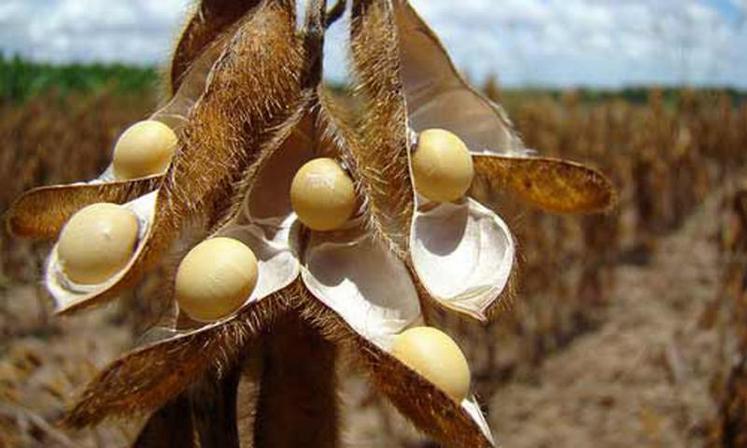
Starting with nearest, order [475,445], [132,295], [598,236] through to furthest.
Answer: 1. [475,445]
2. [132,295]
3. [598,236]

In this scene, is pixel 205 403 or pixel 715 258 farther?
pixel 715 258

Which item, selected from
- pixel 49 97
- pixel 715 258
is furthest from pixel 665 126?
pixel 49 97

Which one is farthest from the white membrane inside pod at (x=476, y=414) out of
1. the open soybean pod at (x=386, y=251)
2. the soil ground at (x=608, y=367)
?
the soil ground at (x=608, y=367)

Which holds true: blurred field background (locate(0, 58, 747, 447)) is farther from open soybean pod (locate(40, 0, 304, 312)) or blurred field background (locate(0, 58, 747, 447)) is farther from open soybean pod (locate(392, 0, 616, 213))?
open soybean pod (locate(40, 0, 304, 312))

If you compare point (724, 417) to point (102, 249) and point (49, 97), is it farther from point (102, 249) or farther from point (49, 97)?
point (49, 97)

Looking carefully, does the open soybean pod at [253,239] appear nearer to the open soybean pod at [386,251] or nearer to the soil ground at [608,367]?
the open soybean pod at [386,251]

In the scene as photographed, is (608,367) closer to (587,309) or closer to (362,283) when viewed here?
(587,309)

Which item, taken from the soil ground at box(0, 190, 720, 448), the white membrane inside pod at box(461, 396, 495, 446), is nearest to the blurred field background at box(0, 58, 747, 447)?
the soil ground at box(0, 190, 720, 448)
